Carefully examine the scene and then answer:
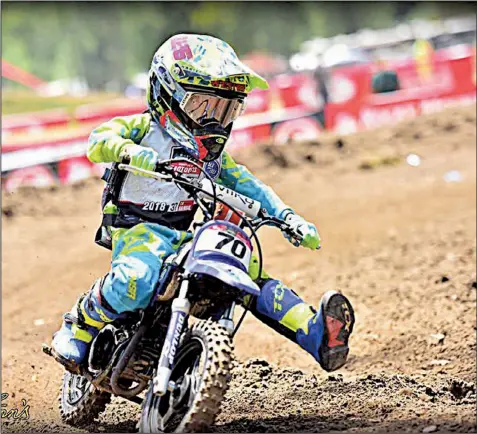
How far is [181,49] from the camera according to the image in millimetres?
4312

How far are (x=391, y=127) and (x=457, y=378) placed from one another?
10.1m

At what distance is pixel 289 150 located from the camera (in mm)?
13984

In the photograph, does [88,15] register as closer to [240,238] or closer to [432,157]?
[432,157]

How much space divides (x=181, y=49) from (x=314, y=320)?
1.55 meters

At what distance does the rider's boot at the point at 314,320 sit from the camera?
420 centimetres

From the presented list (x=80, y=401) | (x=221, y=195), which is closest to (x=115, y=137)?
(x=221, y=195)

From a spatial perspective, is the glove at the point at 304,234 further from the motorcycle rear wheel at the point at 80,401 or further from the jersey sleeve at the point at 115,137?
the motorcycle rear wheel at the point at 80,401

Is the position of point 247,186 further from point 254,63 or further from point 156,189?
point 254,63

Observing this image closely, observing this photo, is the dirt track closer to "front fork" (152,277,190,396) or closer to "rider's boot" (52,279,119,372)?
"rider's boot" (52,279,119,372)

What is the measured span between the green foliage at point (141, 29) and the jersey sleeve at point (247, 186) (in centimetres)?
2327

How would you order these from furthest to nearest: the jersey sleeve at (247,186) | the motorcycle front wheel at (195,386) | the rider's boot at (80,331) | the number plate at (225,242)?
1. the jersey sleeve at (247,186)
2. the rider's boot at (80,331)
3. the number plate at (225,242)
4. the motorcycle front wheel at (195,386)

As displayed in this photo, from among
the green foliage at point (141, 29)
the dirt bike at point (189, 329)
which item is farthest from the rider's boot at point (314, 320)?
the green foliage at point (141, 29)

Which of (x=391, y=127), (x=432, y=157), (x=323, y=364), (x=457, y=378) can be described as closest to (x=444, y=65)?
(x=391, y=127)

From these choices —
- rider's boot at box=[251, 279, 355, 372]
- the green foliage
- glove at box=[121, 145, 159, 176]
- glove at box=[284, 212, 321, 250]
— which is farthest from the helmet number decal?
the green foliage
